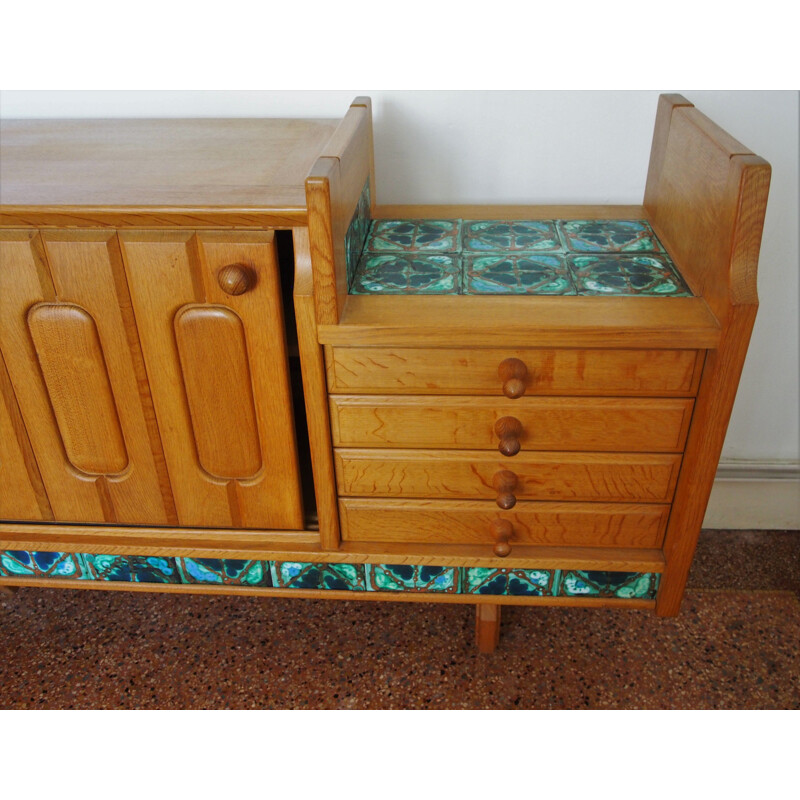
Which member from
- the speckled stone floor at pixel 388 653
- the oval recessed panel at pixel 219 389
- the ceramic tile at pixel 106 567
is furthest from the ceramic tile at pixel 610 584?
the ceramic tile at pixel 106 567

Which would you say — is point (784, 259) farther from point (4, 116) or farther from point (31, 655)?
point (31, 655)

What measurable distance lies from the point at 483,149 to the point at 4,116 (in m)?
1.06

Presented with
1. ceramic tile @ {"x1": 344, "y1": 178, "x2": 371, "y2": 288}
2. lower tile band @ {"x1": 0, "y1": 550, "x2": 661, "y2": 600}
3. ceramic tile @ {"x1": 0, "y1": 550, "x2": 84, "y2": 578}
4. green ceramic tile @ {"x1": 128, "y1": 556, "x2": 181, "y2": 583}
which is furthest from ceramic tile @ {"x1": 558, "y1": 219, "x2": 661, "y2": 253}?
ceramic tile @ {"x1": 0, "y1": 550, "x2": 84, "y2": 578}

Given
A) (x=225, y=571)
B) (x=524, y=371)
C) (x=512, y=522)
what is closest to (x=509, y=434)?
(x=524, y=371)

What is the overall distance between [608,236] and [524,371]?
0.42 m

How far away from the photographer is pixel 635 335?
112cm

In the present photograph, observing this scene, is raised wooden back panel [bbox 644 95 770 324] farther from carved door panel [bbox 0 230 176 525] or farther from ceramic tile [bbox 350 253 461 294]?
carved door panel [bbox 0 230 176 525]

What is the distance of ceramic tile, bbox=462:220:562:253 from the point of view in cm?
138

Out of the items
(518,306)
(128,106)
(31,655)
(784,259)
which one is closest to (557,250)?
(518,306)

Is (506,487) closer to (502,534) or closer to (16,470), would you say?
(502,534)

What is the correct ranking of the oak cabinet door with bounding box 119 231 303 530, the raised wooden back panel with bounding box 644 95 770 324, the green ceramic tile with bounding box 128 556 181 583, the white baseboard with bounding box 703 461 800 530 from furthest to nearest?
→ the white baseboard with bounding box 703 461 800 530 < the green ceramic tile with bounding box 128 556 181 583 < the oak cabinet door with bounding box 119 231 303 530 < the raised wooden back panel with bounding box 644 95 770 324

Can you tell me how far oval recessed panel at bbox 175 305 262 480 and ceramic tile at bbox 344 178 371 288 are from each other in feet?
0.72

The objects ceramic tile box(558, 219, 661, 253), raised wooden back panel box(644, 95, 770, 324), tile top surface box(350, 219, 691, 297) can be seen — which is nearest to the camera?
raised wooden back panel box(644, 95, 770, 324)

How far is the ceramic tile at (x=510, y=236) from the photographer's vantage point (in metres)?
1.38
